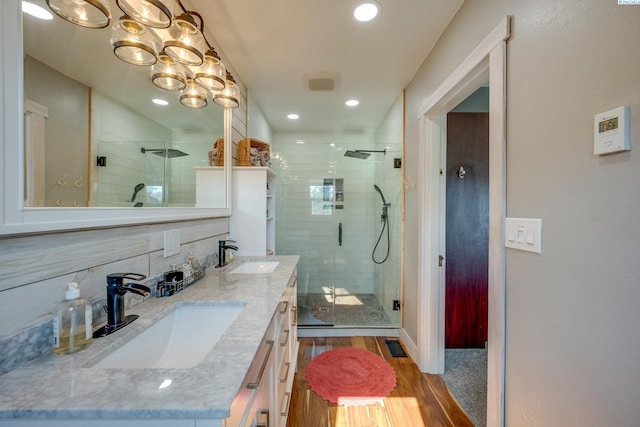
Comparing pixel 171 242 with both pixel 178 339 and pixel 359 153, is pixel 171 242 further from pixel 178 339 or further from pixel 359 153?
pixel 359 153

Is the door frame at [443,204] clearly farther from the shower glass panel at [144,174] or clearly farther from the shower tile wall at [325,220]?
the shower glass panel at [144,174]

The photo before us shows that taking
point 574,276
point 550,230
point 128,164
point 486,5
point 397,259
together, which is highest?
point 486,5

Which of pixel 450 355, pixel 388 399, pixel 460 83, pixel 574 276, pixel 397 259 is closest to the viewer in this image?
pixel 574 276

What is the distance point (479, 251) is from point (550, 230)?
5.13 feet

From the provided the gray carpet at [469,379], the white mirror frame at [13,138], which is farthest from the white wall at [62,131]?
the gray carpet at [469,379]

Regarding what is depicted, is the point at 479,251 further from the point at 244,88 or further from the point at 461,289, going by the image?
the point at 244,88

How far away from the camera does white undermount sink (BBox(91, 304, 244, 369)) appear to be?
82cm

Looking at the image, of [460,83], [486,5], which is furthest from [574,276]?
[486,5]

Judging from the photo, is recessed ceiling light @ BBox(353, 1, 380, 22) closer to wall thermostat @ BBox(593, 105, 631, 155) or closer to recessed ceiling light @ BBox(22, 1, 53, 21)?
wall thermostat @ BBox(593, 105, 631, 155)

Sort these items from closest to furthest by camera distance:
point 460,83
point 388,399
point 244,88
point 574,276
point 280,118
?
point 574,276
point 460,83
point 388,399
point 244,88
point 280,118

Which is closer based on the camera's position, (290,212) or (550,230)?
(550,230)

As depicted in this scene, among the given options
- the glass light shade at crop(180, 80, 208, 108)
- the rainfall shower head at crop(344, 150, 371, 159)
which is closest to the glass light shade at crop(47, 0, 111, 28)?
the glass light shade at crop(180, 80, 208, 108)

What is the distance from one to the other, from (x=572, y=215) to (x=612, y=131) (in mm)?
274

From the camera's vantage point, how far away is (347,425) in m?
1.55
